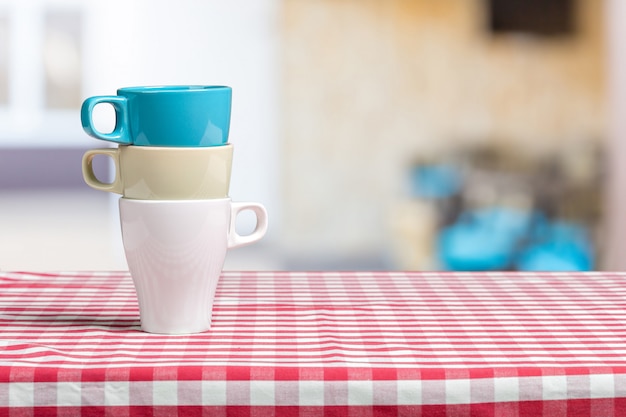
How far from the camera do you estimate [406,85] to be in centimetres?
575

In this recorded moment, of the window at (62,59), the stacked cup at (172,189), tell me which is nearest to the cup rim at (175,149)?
the stacked cup at (172,189)

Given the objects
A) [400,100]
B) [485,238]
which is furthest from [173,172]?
[400,100]

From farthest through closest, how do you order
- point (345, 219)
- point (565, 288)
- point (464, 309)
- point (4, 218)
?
point (345, 219) → point (4, 218) → point (565, 288) → point (464, 309)

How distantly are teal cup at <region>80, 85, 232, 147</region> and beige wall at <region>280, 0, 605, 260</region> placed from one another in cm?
475

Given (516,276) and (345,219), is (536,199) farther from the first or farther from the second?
(516,276)

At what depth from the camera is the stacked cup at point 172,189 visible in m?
0.96

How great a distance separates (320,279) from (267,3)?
4.36 metres

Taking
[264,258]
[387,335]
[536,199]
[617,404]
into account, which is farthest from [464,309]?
[536,199]

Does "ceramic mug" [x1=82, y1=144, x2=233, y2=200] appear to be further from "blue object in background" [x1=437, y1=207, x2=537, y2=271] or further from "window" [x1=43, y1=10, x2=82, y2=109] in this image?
"blue object in background" [x1=437, y1=207, x2=537, y2=271]

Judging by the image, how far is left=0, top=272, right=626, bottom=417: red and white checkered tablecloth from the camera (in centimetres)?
87

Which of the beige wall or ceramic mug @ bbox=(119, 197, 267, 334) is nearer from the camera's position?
ceramic mug @ bbox=(119, 197, 267, 334)

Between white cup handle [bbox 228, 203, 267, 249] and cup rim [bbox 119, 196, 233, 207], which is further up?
cup rim [bbox 119, 196, 233, 207]

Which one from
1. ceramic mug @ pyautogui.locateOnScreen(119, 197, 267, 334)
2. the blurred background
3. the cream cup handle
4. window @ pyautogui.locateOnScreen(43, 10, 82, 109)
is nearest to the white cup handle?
ceramic mug @ pyautogui.locateOnScreen(119, 197, 267, 334)

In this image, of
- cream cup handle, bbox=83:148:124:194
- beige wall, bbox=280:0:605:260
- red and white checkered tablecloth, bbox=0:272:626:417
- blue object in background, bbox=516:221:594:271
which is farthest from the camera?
beige wall, bbox=280:0:605:260
